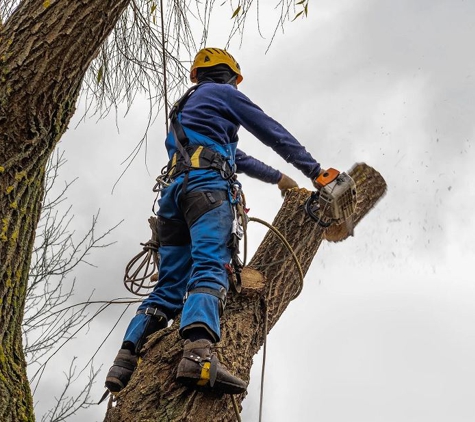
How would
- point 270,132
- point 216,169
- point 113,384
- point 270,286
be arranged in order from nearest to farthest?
1. point 113,384
2. point 216,169
3. point 270,132
4. point 270,286

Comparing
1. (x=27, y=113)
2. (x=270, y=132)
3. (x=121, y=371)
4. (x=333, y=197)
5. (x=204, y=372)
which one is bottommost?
(x=204, y=372)

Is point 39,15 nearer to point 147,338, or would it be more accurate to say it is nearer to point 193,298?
point 193,298

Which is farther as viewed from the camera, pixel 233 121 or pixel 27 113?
pixel 233 121

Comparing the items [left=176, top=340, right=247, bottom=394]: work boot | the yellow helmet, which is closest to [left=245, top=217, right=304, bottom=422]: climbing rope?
[left=176, top=340, right=247, bottom=394]: work boot

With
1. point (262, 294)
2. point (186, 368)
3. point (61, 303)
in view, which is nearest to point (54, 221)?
point (61, 303)

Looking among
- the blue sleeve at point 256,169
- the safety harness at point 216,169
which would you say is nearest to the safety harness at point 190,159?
the safety harness at point 216,169

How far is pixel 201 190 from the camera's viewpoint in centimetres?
342

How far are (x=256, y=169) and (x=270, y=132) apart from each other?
58cm

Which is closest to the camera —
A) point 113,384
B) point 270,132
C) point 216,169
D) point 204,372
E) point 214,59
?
point 204,372

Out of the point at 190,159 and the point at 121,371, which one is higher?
the point at 190,159

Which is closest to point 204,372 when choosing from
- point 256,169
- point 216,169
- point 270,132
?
point 216,169

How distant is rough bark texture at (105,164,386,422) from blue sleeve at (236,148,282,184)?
17cm

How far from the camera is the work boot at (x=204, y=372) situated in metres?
2.92

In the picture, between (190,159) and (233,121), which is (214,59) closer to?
(233,121)
